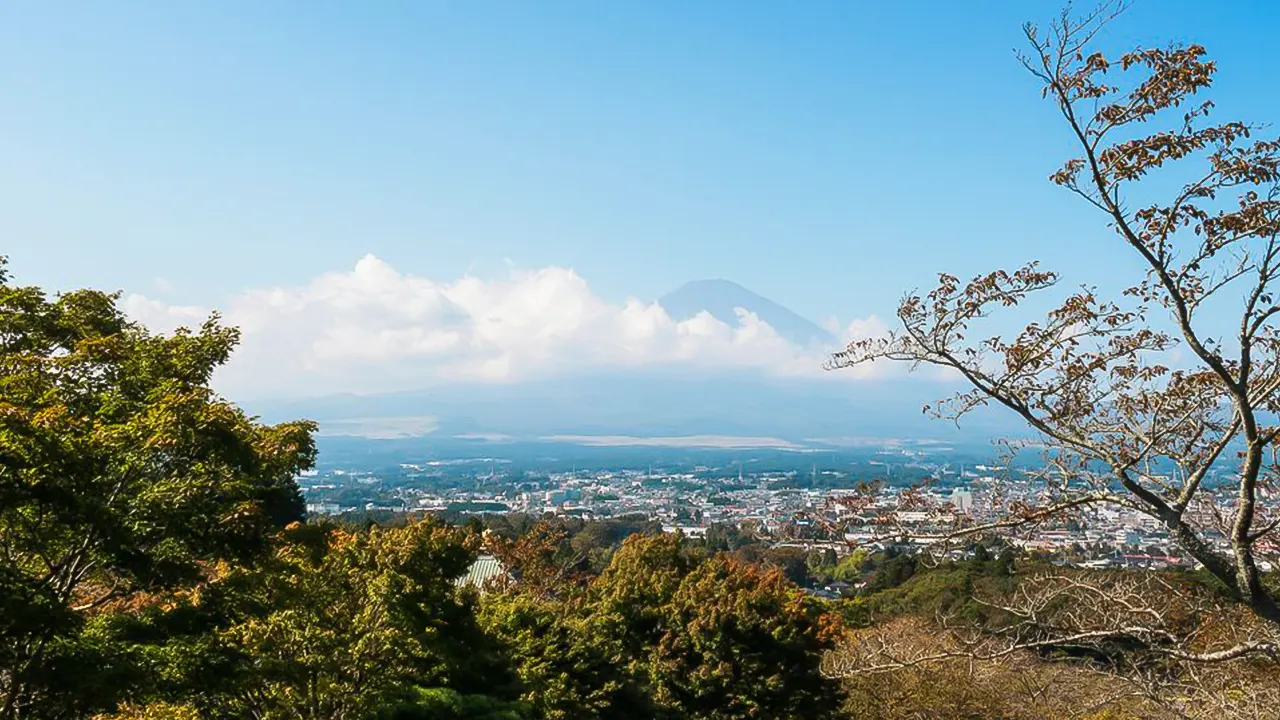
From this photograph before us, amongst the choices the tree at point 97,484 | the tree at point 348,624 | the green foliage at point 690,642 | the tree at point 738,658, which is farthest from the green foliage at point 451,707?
the tree at point 738,658

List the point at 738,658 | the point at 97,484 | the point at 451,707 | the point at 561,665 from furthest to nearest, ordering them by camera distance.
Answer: the point at 738,658, the point at 561,665, the point at 451,707, the point at 97,484

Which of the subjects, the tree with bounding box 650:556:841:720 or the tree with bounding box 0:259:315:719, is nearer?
the tree with bounding box 0:259:315:719

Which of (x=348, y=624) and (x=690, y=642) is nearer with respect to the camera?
(x=348, y=624)

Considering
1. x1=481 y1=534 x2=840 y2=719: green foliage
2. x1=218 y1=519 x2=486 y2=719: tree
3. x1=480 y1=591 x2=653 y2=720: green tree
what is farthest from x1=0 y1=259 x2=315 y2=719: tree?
x1=481 y1=534 x2=840 y2=719: green foliage

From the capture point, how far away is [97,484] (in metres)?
5.58

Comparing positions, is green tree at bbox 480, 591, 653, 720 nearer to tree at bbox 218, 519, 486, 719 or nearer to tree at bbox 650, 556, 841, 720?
tree at bbox 650, 556, 841, 720

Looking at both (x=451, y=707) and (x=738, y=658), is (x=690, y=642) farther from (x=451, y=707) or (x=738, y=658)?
(x=451, y=707)

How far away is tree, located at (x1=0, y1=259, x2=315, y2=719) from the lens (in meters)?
5.23

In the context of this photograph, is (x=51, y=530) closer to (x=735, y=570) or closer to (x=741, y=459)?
(x=735, y=570)

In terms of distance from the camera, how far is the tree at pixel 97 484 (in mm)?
5227

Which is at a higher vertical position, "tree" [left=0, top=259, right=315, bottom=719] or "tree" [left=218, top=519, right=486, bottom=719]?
"tree" [left=0, top=259, right=315, bottom=719]

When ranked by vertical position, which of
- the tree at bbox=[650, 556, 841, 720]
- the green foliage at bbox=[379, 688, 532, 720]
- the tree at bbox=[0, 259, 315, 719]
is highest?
the tree at bbox=[0, 259, 315, 719]

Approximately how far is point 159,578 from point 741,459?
540 ft

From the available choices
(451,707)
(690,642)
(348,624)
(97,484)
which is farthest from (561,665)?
(97,484)
